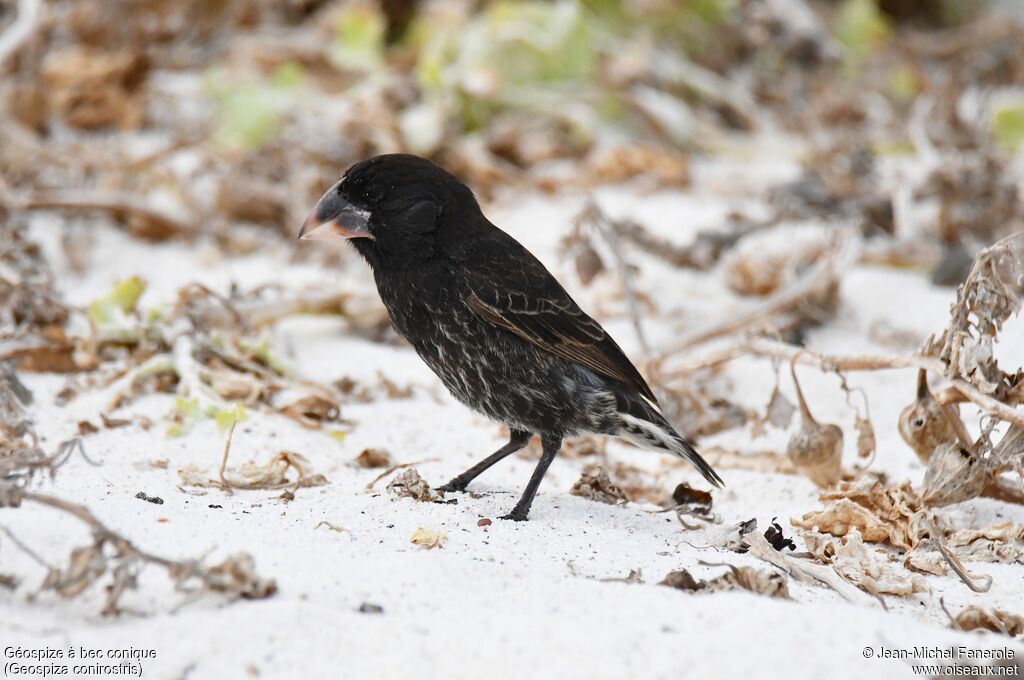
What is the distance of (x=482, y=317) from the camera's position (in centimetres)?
385

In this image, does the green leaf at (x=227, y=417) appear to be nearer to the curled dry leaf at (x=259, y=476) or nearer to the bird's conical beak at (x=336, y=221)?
the curled dry leaf at (x=259, y=476)

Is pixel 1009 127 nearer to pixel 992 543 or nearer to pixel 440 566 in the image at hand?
pixel 992 543

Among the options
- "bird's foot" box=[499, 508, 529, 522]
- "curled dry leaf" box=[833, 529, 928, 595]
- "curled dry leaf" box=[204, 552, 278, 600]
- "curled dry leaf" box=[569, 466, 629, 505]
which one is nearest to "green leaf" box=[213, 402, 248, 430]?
"bird's foot" box=[499, 508, 529, 522]

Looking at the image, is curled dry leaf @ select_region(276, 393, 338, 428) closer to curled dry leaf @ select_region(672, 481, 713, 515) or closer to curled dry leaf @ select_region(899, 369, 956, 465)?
curled dry leaf @ select_region(672, 481, 713, 515)

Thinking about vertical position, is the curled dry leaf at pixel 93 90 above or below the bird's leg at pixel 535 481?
above

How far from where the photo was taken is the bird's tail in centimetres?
386

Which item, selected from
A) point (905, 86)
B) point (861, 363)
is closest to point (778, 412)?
point (861, 363)

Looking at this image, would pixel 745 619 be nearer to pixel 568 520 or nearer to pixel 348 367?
pixel 568 520

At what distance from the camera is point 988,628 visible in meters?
2.86

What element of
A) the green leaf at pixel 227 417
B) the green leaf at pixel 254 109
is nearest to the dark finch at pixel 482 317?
the green leaf at pixel 227 417

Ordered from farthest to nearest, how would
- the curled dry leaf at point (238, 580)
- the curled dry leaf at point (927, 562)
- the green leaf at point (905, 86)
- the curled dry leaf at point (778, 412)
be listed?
the green leaf at point (905, 86) → the curled dry leaf at point (778, 412) → the curled dry leaf at point (927, 562) → the curled dry leaf at point (238, 580)

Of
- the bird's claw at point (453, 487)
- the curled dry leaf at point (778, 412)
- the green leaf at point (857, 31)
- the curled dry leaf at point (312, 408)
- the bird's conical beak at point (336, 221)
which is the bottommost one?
the bird's claw at point (453, 487)

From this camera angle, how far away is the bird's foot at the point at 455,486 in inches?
153

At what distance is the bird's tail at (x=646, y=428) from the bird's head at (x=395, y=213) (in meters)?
0.82
